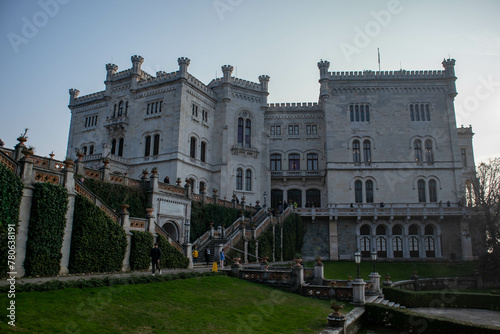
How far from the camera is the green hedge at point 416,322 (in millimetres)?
13797

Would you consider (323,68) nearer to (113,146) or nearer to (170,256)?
(113,146)

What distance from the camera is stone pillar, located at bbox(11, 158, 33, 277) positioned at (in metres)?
14.9

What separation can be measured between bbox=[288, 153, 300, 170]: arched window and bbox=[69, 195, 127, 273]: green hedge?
1310 inches

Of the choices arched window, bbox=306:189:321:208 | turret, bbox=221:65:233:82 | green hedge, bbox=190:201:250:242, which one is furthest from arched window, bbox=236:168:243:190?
turret, bbox=221:65:233:82

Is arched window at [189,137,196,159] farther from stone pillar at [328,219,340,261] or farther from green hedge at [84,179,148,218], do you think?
stone pillar at [328,219,340,261]

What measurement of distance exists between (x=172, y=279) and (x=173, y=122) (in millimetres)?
25481

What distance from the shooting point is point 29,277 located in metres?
14.8

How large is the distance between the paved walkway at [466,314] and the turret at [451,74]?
2988 centimetres

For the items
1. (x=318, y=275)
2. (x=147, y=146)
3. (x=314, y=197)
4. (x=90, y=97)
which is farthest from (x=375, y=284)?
(x=90, y=97)

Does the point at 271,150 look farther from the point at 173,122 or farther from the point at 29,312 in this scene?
the point at 29,312

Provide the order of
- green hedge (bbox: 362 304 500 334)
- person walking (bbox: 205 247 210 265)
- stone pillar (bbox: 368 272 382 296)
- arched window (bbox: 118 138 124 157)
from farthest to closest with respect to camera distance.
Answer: arched window (bbox: 118 138 124 157) → person walking (bbox: 205 247 210 265) → stone pillar (bbox: 368 272 382 296) → green hedge (bbox: 362 304 500 334)

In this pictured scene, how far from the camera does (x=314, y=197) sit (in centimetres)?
4884

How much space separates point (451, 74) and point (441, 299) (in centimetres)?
3191

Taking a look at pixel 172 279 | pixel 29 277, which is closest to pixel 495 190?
pixel 172 279
